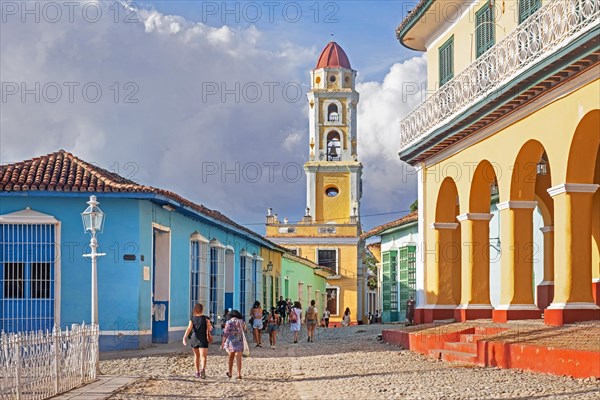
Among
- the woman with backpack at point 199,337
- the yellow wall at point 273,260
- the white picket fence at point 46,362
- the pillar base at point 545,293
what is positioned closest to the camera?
the white picket fence at point 46,362

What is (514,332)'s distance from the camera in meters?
15.7

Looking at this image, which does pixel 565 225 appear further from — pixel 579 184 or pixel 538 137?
pixel 538 137

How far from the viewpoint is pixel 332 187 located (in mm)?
62281

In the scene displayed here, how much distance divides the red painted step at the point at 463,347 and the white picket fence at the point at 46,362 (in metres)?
5.94

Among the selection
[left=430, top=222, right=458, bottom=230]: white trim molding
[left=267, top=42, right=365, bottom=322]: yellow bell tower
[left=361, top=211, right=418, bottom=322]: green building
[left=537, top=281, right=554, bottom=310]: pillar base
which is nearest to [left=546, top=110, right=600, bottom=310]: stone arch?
[left=537, top=281, right=554, bottom=310]: pillar base

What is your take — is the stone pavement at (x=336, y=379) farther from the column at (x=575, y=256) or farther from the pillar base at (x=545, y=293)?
the pillar base at (x=545, y=293)

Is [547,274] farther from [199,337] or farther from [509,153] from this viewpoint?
[199,337]

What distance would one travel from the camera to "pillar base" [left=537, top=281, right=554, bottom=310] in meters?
21.0

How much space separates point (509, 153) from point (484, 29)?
3543 millimetres

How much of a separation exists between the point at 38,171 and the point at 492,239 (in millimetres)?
10798

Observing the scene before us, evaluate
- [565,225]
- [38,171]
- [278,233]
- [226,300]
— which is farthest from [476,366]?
[278,233]

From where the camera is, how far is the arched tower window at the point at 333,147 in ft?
200

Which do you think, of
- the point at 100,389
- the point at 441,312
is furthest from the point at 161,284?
the point at 100,389

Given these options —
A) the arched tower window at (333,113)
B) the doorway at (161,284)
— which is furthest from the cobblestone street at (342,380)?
the arched tower window at (333,113)
